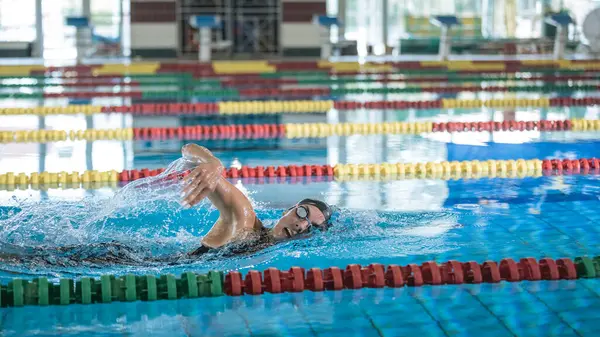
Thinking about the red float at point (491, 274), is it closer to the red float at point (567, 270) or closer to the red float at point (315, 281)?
the red float at point (567, 270)

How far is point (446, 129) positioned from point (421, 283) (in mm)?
5154

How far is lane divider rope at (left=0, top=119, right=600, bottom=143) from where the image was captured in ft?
27.8

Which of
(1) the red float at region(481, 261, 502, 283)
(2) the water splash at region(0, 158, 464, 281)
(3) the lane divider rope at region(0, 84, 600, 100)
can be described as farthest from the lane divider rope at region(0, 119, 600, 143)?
(1) the red float at region(481, 261, 502, 283)

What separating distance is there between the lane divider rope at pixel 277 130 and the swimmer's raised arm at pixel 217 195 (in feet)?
13.1

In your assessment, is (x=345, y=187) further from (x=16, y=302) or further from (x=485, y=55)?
(x=485, y=55)

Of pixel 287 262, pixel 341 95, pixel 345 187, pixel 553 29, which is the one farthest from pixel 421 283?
pixel 553 29

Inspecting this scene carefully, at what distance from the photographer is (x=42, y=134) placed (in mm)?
8578

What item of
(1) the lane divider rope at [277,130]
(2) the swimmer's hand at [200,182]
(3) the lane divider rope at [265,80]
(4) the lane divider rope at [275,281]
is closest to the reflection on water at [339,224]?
(2) the swimmer's hand at [200,182]

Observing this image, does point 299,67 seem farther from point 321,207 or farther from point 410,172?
point 321,207

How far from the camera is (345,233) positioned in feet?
16.2

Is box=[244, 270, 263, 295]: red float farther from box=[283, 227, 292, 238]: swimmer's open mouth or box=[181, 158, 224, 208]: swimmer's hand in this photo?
box=[283, 227, 292, 238]: swimmer's open mouth

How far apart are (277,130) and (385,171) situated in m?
2.12

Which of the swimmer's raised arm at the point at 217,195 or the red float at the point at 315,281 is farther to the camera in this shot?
the swimmer's raised arm at the point at 217,195

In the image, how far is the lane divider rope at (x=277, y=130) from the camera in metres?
8.48
